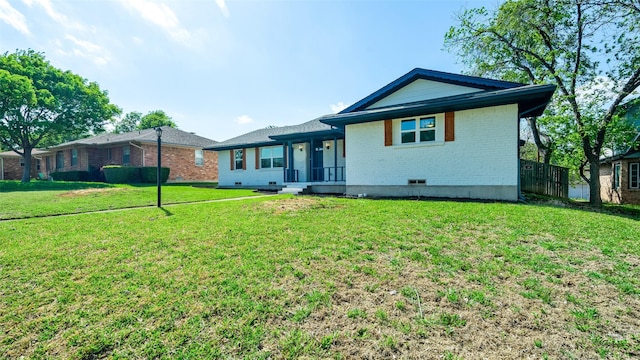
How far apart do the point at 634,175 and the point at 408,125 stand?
593 inches

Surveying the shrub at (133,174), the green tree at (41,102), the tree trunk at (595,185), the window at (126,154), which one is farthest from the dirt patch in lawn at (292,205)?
the green tree at (41,102)

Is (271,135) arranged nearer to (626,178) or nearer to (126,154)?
(126,154)

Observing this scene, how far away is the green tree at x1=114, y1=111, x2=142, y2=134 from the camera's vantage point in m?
61.1

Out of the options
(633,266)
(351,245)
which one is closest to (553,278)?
(633,266)

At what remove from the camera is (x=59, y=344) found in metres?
2.85

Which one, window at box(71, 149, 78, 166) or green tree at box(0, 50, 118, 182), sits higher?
green tree at box(0, 50, 118, 182)

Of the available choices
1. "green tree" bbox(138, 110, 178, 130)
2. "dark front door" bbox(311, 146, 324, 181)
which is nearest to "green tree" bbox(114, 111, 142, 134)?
"green tree" bbox(138, 110, 178, 130)

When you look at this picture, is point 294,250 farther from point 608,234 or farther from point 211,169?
point 211,169

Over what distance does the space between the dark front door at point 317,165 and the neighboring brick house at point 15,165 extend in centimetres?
3140

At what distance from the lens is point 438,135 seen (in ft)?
34.6

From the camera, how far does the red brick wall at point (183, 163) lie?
2125 centimetres

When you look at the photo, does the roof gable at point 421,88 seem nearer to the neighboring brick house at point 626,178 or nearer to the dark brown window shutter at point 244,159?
the dark brown window shutter at point 244,159

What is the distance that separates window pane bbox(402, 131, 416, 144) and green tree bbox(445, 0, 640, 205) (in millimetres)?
6525

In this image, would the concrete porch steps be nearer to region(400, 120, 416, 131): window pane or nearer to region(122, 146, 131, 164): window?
region(400, 120, 416, 131): window pane
